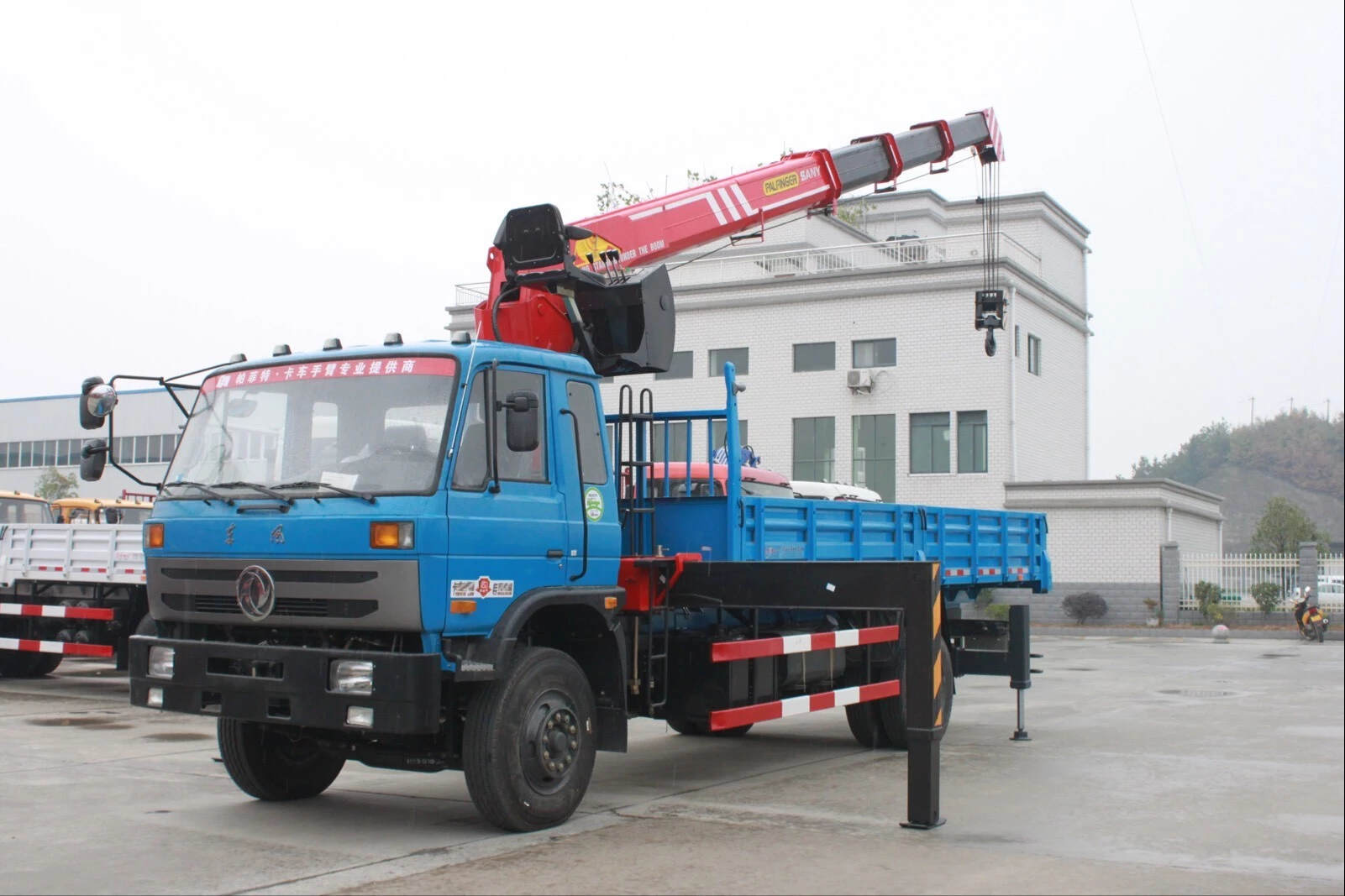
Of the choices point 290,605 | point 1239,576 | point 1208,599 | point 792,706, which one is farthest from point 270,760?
point 1239,576

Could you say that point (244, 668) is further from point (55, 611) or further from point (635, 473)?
point (55, 611)

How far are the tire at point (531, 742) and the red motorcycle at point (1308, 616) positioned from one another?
60.0 feet

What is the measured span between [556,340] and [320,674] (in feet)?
10.5

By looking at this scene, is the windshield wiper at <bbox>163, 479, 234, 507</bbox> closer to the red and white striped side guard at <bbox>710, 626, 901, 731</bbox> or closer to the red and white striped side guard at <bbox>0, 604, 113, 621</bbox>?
the red and white striped side guard at <bbox>710, 626, 901, 731</bbox>

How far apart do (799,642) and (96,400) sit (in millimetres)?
4737

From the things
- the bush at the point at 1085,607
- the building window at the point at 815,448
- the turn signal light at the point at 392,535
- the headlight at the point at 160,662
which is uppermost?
the building window at the point at 815,448

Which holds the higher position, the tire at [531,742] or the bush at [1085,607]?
the tire at [531,742]

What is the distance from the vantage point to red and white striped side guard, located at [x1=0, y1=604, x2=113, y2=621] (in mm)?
14734

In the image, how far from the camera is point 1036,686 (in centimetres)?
1744

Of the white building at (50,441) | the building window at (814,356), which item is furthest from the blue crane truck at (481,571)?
the white building at (50,441)

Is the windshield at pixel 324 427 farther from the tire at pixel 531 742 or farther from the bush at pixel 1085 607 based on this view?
the bush at pixel 1085 607

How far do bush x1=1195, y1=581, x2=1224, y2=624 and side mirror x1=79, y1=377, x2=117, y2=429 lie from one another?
1167 inches

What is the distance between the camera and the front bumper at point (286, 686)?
6.85m

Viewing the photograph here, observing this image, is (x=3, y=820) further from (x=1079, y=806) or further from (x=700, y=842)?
(x=1079, y=806)
